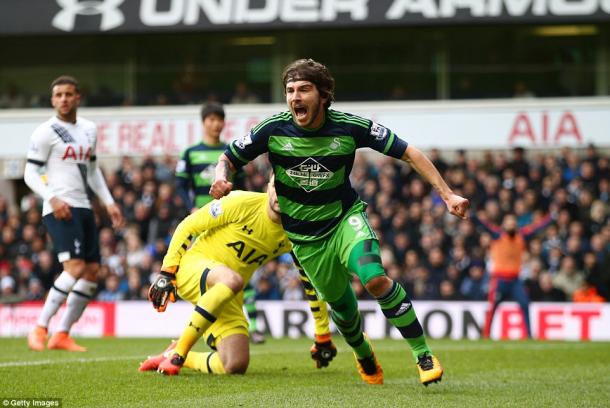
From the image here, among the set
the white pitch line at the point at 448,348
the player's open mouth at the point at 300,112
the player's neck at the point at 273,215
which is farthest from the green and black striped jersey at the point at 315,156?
the white pitch line at the point at 448,348

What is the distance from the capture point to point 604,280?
18.2 m

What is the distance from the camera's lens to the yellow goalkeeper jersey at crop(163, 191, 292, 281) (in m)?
9.19

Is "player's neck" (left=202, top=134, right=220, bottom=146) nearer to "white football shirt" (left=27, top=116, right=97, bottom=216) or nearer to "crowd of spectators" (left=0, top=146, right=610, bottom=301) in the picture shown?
"white football shirt" (left=27, top=116, right=97, bottom=216)

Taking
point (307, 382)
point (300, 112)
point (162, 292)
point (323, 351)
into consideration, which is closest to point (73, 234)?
point (162, 292)

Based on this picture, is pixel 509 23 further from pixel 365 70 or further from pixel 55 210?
pixel 55 210

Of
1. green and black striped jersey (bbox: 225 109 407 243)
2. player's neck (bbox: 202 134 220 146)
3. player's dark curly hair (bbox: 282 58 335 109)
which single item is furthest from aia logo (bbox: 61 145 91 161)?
player's dark curly hair (bbox: 282 58 335 109)

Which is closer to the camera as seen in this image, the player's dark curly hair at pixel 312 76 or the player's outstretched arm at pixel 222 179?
the player's outstretched arm at pixel 222 179

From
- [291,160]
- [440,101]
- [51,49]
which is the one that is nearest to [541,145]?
[440,101]

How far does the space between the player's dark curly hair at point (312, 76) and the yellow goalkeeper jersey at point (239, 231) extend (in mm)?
1538

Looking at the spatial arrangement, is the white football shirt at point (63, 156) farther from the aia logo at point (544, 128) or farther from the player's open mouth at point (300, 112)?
the aia logo at point (544, 128)

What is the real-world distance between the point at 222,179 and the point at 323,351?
2.65 metres

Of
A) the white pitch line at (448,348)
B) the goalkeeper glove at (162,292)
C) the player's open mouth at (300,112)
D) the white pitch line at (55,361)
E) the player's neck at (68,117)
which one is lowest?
the white pitch line at (448,348)

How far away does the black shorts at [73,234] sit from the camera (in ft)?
36.9

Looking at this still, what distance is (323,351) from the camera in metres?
9.69
